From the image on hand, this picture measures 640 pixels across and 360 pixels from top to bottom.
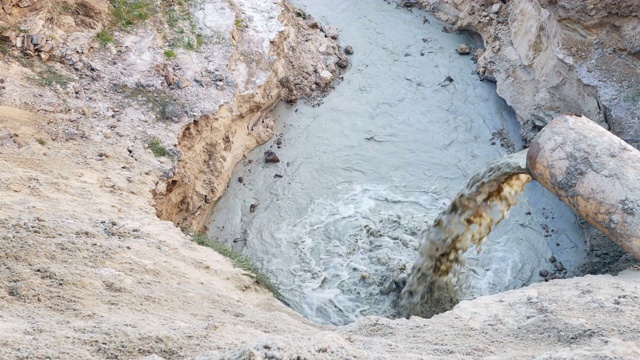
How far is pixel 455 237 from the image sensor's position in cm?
662

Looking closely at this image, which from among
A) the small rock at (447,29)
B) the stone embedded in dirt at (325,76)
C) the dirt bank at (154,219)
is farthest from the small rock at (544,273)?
the small rock at (447,29)

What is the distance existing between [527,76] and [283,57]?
13.8 feet

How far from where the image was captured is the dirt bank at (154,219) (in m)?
3.65

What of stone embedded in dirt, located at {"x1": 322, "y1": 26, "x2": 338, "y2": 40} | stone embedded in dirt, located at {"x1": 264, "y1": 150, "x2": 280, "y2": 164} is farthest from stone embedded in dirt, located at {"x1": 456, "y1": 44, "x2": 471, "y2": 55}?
stone embedded in dirt, located at {"x1": 264, "y1": 150, "x2": 280, "y2": 164}

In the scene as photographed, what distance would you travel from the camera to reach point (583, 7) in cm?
759

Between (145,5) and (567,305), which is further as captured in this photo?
(145,5)

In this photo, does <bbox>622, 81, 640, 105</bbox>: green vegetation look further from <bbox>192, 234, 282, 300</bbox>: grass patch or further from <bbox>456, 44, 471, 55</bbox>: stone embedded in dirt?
<bbox>192, 234, 282, 300</bbox>: grass patch

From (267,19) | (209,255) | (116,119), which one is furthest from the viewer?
(267,19)

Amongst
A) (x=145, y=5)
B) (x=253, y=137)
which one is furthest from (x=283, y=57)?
(x=145, y=5)

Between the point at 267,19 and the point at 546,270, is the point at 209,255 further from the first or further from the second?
the point at 267,19

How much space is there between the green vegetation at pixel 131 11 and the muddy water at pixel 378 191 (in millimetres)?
2653

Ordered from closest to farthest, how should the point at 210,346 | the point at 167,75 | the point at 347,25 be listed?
Answer: the point at 210,346
the point at 167,75
the point at 347,25

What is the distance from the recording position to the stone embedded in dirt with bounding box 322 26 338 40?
11359mm

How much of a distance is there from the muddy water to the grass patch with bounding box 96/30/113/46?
106 inches
